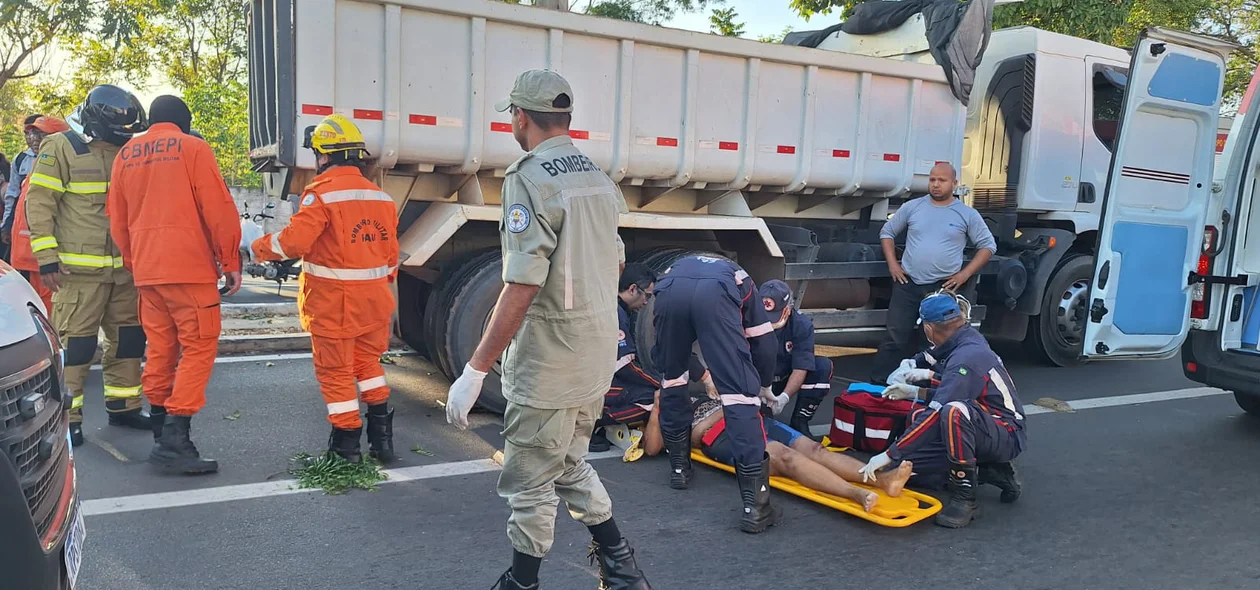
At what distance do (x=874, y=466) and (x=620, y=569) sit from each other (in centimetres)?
157

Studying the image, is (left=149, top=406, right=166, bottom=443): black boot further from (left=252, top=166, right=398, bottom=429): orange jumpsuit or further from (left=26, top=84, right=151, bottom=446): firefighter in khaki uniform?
(left=252, top=166, right=398, bottom=429): orange jumpsuit

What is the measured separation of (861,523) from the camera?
400 cm

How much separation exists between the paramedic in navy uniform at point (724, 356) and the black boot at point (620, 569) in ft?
2.87

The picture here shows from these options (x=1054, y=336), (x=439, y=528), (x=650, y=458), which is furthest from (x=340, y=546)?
(x=1054, y=336)

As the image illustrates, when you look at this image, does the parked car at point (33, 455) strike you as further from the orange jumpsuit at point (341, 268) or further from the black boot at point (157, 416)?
the black boot at point (157, 416)

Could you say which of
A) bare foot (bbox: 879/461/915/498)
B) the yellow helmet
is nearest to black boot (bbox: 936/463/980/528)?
bare foot (bbox: 879/461/915/498)

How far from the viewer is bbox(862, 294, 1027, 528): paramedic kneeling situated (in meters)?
4.03

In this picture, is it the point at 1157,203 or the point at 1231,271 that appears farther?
the point at 1157,203

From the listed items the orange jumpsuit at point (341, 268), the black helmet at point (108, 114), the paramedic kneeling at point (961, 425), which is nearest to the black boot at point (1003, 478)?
the paramedic kneeling at point (961, 425)

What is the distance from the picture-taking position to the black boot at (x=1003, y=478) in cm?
428

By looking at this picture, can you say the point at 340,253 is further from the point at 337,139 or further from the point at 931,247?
the point at 931,247

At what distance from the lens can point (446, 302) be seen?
5.60 meters

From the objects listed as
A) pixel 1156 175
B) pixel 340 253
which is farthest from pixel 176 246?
pixel 1156 175

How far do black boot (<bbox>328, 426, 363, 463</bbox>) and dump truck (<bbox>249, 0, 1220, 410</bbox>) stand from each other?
1.20 metres
